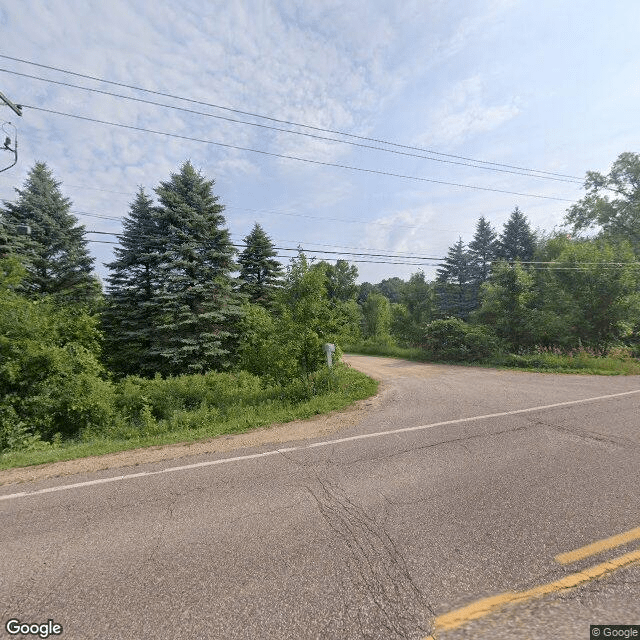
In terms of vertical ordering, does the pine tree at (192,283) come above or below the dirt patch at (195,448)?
above

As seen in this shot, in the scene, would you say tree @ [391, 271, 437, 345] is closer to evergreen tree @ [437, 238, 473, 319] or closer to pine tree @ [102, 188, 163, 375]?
evergreen tree @ [437, 238, 473, 319]

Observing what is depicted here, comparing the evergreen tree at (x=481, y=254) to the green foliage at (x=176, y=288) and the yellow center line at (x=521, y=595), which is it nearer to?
the green foliage at (x=176, y=288)

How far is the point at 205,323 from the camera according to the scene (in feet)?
53.7

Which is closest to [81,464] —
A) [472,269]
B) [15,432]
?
[15,432]

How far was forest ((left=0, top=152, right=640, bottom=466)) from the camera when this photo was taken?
8.77 meters

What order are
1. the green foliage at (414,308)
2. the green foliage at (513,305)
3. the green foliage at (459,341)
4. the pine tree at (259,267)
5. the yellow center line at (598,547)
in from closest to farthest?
the yellow center line at (598,547) < the green foliage at (459,341) < the green foliage at (513,305) < the pine tree at (259,267) < the green foliage at (414,308)

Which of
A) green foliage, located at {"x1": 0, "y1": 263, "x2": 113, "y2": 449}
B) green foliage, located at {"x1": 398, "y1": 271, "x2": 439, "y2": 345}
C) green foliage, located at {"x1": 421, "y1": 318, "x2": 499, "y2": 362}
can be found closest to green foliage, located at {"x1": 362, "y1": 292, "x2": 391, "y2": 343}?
green foliage, located at {"x1": 398, "y1": 271, "x2": 439, "y2": 345}

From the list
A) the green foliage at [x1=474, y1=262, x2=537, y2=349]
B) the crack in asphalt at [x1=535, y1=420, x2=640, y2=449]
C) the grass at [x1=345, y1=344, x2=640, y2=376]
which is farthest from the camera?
the green foliage at [x1=474, y1=262, x2=537, y2=349]

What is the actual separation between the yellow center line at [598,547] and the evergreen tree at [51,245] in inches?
860

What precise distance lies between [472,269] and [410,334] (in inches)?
298

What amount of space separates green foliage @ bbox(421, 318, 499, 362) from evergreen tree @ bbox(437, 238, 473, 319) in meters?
7.31

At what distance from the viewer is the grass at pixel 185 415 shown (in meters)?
6.40

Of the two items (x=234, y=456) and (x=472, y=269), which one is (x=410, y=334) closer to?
(x=472, y=269)

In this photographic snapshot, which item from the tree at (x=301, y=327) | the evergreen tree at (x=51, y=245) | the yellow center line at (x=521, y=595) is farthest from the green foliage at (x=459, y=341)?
the evergreen tree at (x=51, y=245)
